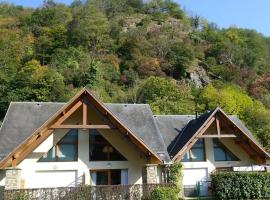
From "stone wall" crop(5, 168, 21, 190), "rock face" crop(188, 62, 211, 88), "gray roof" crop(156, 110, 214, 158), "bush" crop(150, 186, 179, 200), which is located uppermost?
"rock face" crop(188, 62, 211, 88)

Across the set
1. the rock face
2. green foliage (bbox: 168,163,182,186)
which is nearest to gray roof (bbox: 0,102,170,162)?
green foliage (bbox: 168,163,182,186)

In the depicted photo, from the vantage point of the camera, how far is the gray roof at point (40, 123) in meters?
20.0

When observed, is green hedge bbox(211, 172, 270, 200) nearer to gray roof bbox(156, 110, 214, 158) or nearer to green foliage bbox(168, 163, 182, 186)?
green foliage bbox(168, 163, 182, 186)

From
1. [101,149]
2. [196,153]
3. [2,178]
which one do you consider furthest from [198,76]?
[2,178]

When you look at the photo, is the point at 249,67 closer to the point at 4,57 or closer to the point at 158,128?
the point at 4,57

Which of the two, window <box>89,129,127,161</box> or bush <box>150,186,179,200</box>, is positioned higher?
window <box>89,129,127,161</box>

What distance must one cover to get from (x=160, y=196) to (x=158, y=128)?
639 centimetres

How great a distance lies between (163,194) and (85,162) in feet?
15.4

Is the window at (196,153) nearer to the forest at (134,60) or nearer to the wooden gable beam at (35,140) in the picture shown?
the wooden gable beam at (35,140)

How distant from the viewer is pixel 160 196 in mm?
18297

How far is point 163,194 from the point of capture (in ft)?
60.3

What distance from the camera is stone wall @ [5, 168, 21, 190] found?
18.2 m

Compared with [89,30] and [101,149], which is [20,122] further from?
[89,30]

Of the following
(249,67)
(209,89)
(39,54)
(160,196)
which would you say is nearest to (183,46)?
(249,67)
